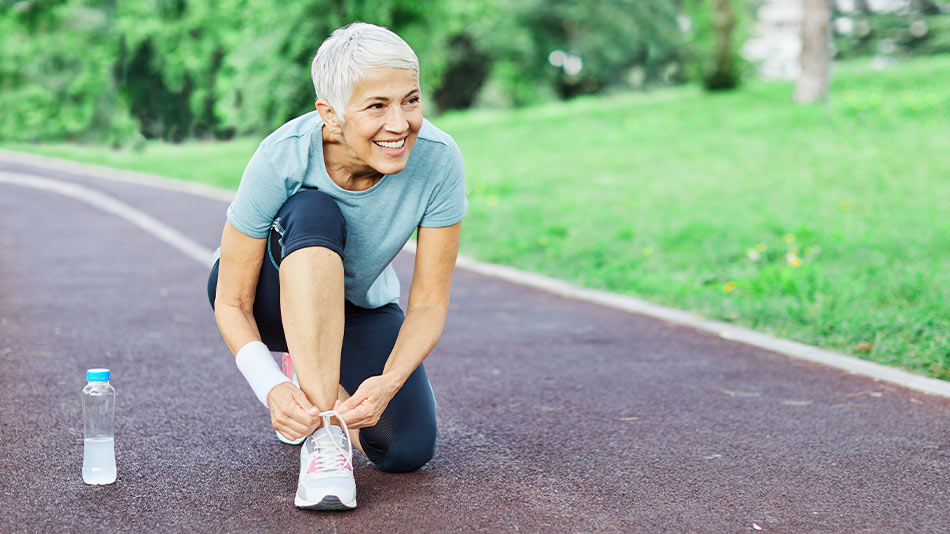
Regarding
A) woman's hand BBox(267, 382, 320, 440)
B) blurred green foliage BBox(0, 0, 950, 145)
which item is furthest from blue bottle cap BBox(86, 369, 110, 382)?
blurred green foliage BBox(0, 0, 950, 145)

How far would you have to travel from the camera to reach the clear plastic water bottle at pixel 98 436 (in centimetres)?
319

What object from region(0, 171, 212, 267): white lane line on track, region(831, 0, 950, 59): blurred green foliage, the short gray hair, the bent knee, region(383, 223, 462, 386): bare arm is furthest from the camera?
region(831, 0, 950, 59): blurred green foliage

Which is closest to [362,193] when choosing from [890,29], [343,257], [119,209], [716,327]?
[343,257]

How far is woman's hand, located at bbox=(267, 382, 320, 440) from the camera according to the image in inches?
112

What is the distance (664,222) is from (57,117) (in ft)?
74.4

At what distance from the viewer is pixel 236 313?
3088mm

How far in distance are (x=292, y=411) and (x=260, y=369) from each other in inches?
7.4

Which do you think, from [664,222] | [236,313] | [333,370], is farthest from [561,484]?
[664,222]

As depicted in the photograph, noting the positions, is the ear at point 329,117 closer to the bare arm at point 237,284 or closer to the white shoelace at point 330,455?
the bare arm at point 237,284

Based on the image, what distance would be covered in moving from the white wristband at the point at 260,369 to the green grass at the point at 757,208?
329 centimetres

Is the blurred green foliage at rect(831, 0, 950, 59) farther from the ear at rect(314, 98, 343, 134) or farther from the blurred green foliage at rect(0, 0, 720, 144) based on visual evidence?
the ear at rect(314, 98, 343, 134)

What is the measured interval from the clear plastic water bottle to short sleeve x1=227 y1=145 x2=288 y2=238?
712mm

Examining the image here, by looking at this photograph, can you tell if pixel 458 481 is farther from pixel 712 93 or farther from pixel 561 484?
pixel 712 93

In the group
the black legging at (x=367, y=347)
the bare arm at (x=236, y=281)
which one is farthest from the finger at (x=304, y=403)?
the black legging at (x=367, y=347)
